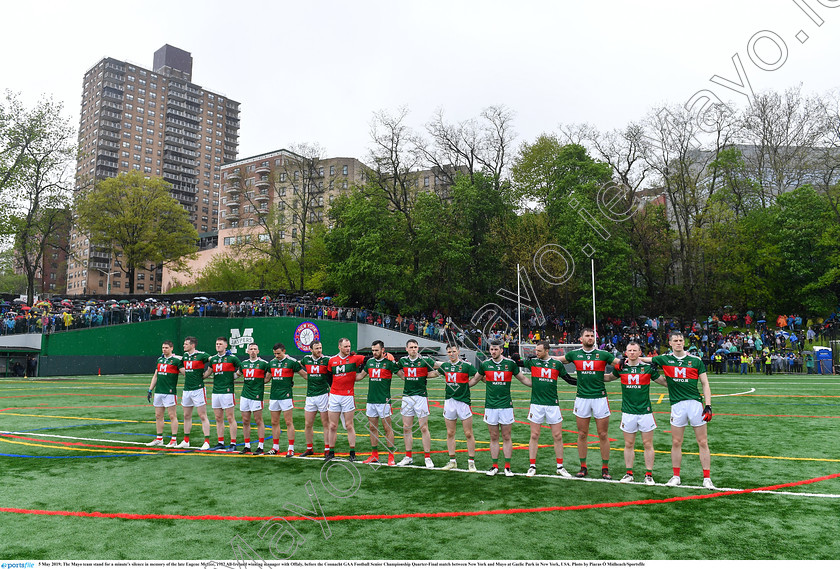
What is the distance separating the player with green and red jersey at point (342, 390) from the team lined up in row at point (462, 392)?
0.02 meters

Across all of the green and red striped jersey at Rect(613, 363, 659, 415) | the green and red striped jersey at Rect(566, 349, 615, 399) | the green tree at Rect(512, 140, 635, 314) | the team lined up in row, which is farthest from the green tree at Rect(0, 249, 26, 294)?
the green and red striped jersey at Rect(613, 363, 659, 415)

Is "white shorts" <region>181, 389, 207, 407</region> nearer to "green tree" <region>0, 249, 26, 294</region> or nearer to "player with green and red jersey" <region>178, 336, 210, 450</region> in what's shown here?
"player with green and red jersey" <region>178, 336, 210, 450</region>

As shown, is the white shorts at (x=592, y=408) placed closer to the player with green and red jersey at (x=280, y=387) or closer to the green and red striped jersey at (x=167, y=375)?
the player with green and red jersey at (x=280, y=387)

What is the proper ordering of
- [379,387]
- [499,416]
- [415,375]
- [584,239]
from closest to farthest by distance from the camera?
[499,416], [415,375], [379,387], [584,239]

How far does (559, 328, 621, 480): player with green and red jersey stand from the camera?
29.9 ft

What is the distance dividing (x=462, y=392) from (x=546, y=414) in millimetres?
1478

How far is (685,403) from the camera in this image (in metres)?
8.56

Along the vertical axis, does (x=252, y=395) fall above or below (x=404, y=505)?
above

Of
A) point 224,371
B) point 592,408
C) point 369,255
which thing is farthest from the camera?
point 369,255

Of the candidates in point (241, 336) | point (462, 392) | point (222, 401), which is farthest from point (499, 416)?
point (241, 336)

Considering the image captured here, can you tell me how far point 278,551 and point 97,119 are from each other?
5439 inches

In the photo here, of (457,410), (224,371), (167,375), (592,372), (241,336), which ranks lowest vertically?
(457,410)

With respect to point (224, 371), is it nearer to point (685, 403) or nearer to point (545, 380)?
point (545, 380)

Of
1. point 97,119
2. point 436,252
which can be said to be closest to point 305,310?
point 436,252
